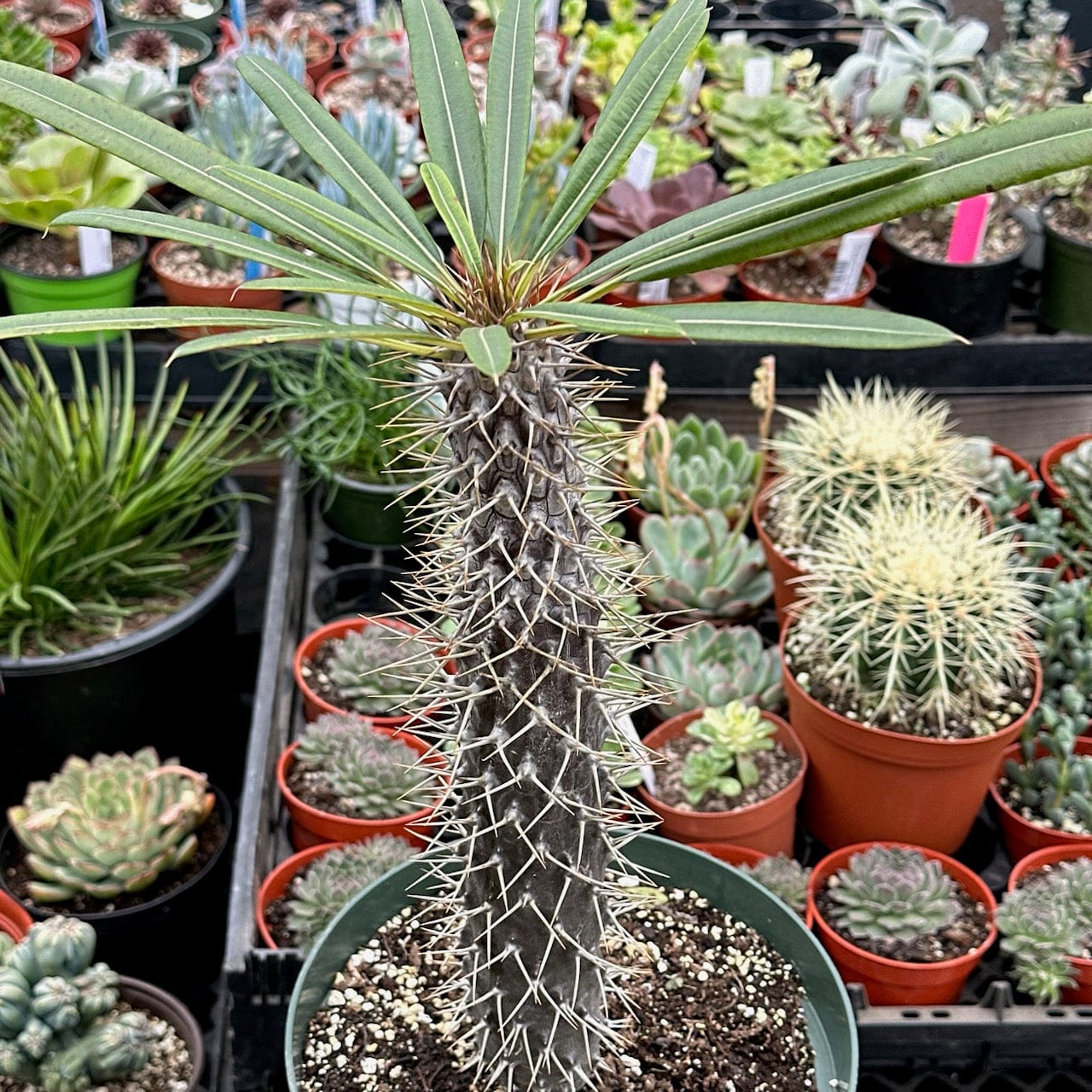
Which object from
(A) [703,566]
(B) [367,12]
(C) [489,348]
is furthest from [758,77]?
(C) [489,348]

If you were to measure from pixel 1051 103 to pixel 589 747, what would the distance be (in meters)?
2.26

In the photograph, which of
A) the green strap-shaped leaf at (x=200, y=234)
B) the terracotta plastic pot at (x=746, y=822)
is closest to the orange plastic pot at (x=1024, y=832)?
the terracotta plastic pot at (x=746, y=822)

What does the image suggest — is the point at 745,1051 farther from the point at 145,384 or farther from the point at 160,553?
the point at 145,384

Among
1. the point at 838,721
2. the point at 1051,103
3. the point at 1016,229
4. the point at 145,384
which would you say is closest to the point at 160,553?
the point at 145,384

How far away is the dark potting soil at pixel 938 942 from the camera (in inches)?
65.5

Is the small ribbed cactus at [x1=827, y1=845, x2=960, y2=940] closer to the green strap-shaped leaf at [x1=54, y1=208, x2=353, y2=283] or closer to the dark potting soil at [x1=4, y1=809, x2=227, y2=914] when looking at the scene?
the dark potting soil at [x1=4, y1=809, x2=227, y2=914]

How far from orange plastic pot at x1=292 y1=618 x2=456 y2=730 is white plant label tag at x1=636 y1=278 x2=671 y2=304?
2.58 ft

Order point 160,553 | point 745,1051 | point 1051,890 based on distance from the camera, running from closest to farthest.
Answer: point 745,1051
point 1051,890
point 160,553

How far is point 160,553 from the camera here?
224 centimetres

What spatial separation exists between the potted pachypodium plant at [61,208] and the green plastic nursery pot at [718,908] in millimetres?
1343

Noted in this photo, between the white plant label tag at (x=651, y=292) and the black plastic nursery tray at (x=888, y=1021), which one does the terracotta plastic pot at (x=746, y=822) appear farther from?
the white plant label tag at (x=651, y=292)

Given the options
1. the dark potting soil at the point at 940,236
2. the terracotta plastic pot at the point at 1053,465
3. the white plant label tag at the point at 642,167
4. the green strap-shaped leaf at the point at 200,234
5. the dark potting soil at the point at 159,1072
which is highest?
the white plant label tag at the point at 642,167

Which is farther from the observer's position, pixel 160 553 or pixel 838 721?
pixel 160 553

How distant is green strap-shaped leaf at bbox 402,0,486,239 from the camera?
0.96 m
